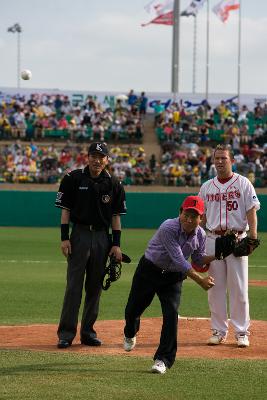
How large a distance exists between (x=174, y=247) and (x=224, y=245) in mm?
757

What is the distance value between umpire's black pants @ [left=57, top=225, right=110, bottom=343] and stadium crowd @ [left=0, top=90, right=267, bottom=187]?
22.9 m

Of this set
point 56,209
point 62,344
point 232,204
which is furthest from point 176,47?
point 62,344

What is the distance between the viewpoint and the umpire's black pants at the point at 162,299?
7527mm

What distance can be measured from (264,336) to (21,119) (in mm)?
29098

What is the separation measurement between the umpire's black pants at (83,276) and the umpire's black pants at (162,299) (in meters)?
A: 0.78

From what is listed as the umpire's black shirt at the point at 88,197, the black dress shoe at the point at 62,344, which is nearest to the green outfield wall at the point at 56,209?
the umpire's black shirt at the point at 88,197

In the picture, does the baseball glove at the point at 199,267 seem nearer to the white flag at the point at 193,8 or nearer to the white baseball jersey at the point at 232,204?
the white baseball jersey at the point at 232,204

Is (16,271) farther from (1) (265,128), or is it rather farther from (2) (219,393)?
(1) (265,128)

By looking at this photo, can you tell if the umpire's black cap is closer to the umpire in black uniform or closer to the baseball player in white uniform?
the umpire in black uniform

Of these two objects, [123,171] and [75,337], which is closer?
[75,337]

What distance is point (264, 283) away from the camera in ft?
50.6

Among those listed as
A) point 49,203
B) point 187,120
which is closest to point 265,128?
point 187,120

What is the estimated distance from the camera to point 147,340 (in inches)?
363

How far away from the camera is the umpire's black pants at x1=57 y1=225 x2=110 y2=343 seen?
8758 mm
